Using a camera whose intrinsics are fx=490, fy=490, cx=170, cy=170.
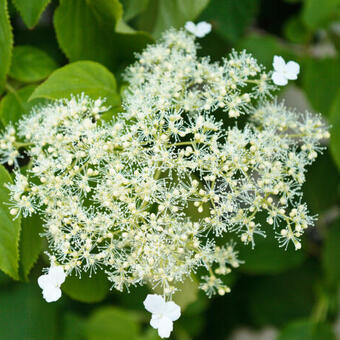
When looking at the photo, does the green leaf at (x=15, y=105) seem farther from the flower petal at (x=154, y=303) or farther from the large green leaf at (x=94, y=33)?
the flower petal at (x=154, y=303)

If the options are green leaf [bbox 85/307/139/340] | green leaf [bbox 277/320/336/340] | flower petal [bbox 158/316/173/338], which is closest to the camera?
flower petal [bbox 158/316/173/338]

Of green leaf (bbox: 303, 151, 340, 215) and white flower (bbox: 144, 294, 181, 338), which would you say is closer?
white flower (bbox: 144, 294, 181, 338)

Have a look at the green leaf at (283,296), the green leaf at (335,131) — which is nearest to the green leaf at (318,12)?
the green leaf at (335,131)

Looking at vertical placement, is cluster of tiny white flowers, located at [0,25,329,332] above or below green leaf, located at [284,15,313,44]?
below

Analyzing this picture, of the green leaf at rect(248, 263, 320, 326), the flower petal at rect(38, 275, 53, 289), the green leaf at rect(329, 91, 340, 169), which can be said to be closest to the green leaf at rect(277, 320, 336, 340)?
the green leaf at rect(248, 263, 320, 326)

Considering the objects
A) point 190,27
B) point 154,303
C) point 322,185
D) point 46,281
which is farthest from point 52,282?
point 322,185

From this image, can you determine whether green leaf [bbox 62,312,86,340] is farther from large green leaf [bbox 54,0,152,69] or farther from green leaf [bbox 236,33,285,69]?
green leaf [bbox 236,33,285,69]
